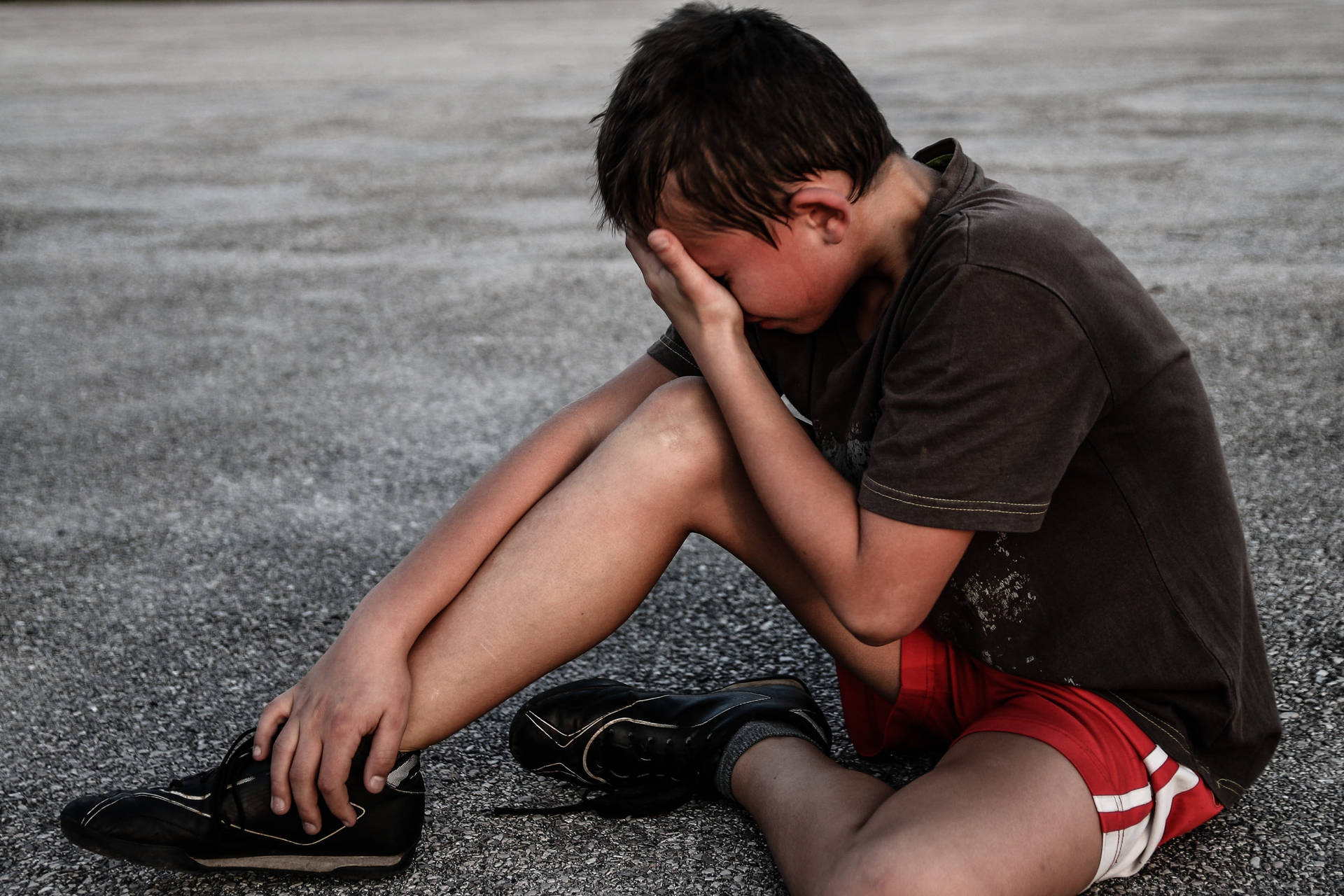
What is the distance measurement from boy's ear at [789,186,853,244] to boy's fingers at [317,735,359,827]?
904 mm

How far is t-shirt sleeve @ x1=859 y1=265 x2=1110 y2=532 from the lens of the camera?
1533mm

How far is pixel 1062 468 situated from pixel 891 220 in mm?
423

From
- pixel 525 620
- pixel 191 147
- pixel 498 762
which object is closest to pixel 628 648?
pixel 498 762

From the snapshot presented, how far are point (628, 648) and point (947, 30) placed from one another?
1408 cm

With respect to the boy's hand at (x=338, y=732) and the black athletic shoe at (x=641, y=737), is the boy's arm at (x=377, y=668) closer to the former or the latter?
the boy's hand at (x=338, y=732)

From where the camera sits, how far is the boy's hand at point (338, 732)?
67.5 inches

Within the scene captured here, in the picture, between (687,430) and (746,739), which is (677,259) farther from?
(746,739)

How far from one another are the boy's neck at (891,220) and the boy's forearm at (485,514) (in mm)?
480

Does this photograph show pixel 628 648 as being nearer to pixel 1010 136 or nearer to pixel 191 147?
pixel 1010 136

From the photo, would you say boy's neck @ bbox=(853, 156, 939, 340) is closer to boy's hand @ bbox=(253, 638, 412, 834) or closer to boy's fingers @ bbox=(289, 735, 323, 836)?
boy's hand @ bbox=(253, 638, 412, 834)

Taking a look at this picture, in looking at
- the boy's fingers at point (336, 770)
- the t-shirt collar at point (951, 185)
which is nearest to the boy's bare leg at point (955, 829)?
the boy's fingers at point (336, 770)

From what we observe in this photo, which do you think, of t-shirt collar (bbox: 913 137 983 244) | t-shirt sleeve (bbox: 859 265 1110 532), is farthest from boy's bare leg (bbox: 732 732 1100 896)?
t-shirt collar (bbox: 913 137 983 244)

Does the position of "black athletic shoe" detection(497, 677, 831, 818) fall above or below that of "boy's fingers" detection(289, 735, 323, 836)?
below

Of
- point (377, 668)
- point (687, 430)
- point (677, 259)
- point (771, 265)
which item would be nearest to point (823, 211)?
point (771, 265)
